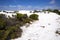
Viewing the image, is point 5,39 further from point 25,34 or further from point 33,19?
point 33,19

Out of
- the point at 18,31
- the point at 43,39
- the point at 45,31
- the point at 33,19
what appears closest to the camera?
the point at 43,39

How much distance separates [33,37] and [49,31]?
2.32 meters

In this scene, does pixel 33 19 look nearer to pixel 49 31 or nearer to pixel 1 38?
pixel 49 31

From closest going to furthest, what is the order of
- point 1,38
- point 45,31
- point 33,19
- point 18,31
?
point 1,38 → point 18,31 → point 45,31 → point 33,19

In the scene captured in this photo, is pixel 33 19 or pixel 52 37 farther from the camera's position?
pixel 33 19

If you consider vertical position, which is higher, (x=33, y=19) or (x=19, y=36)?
(x=33, y=19)

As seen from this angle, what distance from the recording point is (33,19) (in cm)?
1655

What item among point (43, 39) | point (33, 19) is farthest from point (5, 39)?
point (33, 19)

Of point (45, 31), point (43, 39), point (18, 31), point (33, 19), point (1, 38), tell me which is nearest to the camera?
point (1, 38)

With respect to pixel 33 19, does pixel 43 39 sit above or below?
below

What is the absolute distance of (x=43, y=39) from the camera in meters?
9.95

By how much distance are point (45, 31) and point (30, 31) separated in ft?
4.99

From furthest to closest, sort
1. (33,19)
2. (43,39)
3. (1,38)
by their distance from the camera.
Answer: (33,19), (43,39), (1,38)

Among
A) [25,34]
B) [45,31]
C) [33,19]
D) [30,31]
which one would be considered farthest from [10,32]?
[33,19]
